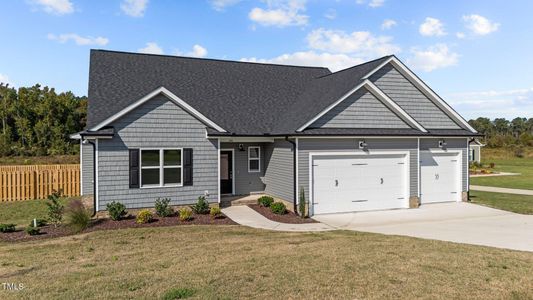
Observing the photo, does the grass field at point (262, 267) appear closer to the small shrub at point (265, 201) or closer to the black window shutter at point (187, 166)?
the black window shutter at point (187, 166)

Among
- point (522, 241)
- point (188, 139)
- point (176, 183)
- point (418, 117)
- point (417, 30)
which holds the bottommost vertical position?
point (522, 241)

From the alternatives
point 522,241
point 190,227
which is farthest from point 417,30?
point 190,227

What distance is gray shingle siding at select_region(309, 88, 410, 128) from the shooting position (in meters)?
14.8

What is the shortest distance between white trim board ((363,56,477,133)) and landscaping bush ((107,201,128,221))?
425 inches

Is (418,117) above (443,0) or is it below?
below

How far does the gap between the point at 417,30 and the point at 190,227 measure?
1396 centimetres

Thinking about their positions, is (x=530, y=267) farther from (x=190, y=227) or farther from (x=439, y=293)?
(x=190, y=227)

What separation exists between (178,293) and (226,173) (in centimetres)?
1110

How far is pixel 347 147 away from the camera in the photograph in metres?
14.8

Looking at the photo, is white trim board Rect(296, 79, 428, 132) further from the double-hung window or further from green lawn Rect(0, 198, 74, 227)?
green lawn Rect(0, 198, 74, 227)

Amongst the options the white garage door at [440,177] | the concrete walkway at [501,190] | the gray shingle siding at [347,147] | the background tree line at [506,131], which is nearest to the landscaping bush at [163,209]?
the gray shingle siding at [347,147]

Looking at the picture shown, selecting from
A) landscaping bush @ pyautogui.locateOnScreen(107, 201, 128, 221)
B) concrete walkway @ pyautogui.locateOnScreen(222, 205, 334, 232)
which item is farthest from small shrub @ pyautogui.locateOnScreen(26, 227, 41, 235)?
concrete walkway @ pyautogui.locateOnScreen(222, 205, 334, 232)

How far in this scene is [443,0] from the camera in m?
15.5

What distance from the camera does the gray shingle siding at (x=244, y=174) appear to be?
55.0 feet
